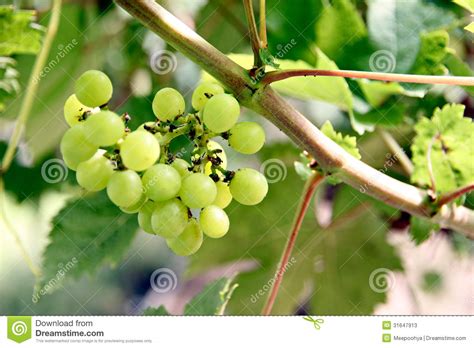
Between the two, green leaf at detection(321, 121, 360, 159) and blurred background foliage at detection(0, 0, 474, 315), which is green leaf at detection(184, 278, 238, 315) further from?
green leaf at detection(321, 121, 360, 159)

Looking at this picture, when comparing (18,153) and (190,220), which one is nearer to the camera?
(190,220)

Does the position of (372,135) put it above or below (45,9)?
above

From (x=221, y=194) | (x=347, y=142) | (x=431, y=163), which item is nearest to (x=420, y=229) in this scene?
(x=431, y=163)

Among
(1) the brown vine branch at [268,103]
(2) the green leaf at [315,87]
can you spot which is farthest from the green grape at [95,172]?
(2) the green leaf at [315,87]

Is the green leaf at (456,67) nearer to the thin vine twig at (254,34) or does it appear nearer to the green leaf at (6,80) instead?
the thin vine twig at (254,34)

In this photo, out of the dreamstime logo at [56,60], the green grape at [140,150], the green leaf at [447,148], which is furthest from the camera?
the dreamstime logo at [56,60]

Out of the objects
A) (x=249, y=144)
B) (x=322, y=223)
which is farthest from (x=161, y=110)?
(x=322, y=223)
